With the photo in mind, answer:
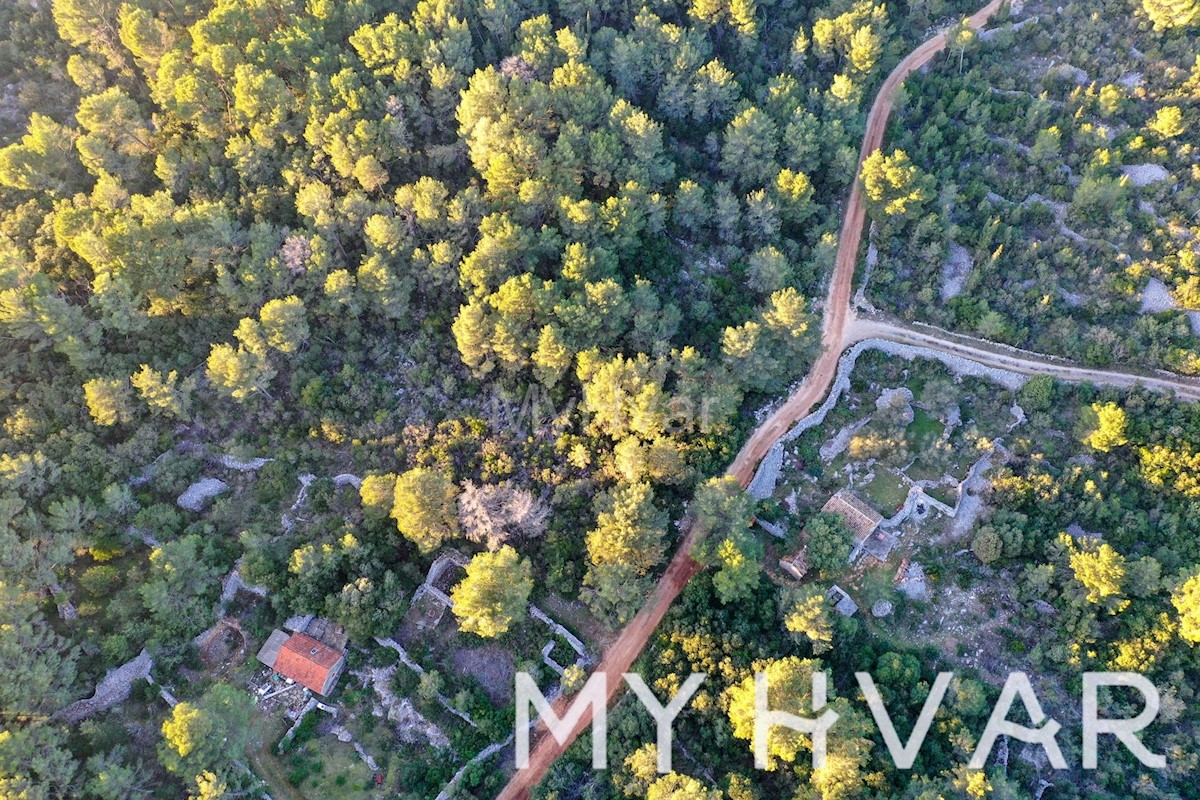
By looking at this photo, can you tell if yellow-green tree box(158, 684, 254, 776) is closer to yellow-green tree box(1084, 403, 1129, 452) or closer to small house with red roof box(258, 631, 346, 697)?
small house with red roof box(258, 631, 346, 697)

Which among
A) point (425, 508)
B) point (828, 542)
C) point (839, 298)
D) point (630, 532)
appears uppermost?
Result: point (839, 298)

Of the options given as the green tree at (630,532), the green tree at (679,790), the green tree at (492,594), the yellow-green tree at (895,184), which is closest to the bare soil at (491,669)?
the green tree at (492,594)

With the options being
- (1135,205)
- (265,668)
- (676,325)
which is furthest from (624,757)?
(1135,205)

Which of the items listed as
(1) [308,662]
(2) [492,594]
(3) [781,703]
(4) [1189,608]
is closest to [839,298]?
(4) [1189,608]

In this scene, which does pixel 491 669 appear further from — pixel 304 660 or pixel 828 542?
pixel 828 542

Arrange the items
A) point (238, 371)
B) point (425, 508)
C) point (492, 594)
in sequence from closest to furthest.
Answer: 1. point (492, 594)
2. point (425, 508)
3. point (238, 371)

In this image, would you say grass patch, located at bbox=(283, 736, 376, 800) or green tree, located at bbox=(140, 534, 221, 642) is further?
green tree, located at bbox=(140, 534, 221, 642)

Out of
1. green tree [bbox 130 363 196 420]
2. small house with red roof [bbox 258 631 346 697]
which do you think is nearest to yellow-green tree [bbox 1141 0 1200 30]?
small house with red roof [bbox 258 631 346 697]
